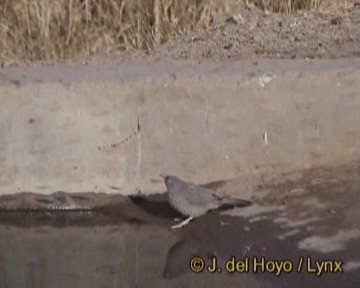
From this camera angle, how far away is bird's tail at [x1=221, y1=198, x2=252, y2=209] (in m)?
6.47

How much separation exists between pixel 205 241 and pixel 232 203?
40 centimetres

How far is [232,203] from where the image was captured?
651 centimetres

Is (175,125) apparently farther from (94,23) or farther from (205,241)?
(94,23)

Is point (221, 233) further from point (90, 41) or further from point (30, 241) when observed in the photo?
point (90, 41)

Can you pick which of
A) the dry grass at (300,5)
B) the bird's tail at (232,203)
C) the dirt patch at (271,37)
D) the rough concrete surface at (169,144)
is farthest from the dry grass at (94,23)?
the bird's tail at (232,203)

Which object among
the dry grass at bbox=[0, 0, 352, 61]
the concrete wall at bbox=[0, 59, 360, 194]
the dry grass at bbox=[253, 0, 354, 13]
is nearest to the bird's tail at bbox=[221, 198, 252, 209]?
the concrete wall at bbox=[0, 59, 360, 194]

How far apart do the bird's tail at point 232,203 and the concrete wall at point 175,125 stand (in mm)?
316

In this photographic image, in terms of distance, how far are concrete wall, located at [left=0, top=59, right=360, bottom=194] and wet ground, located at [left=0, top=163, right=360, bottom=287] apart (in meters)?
0.13

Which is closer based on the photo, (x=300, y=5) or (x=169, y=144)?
(x=169, y=144)

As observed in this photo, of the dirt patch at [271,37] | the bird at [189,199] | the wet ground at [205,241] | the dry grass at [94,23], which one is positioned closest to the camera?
the wet ground at [205,241]

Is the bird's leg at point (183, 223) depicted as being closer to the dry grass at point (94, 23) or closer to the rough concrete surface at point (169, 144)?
the rough concrete surface at point (169, 144)

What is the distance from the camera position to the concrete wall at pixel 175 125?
269 inches

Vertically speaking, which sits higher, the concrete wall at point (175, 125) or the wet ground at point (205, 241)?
the concrete wall at point (175, 125)

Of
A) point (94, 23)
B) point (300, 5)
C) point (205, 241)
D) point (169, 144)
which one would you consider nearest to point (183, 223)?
point (205, 241)
